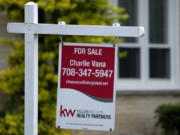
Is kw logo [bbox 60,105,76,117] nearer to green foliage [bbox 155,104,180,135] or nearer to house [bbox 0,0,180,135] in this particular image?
green foliage [bbox 155,104,180,135]

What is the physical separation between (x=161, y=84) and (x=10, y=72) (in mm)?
2957

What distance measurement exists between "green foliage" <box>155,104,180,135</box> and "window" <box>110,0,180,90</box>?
79 centimetres

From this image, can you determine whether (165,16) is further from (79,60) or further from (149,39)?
(79,60)

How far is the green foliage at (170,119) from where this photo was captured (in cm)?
618

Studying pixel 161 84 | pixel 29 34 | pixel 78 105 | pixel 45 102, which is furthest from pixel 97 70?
pixel 161 84

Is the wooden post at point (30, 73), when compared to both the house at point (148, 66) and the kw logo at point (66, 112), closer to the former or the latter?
the kw logo at point (66, 112)

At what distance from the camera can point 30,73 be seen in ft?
10.4

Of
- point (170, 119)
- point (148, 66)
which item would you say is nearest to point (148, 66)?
point (148, 66)

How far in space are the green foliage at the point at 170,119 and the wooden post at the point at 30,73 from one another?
3.49 metres

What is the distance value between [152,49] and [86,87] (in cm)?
436

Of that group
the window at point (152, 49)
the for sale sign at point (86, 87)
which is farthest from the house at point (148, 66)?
the for sale sign at point (86, 87)

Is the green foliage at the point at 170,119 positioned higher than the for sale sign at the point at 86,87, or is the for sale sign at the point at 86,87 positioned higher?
the for sale sign at the point at 86,87

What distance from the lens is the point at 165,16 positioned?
7.36 m

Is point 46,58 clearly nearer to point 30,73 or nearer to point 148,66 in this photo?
point 148,66
